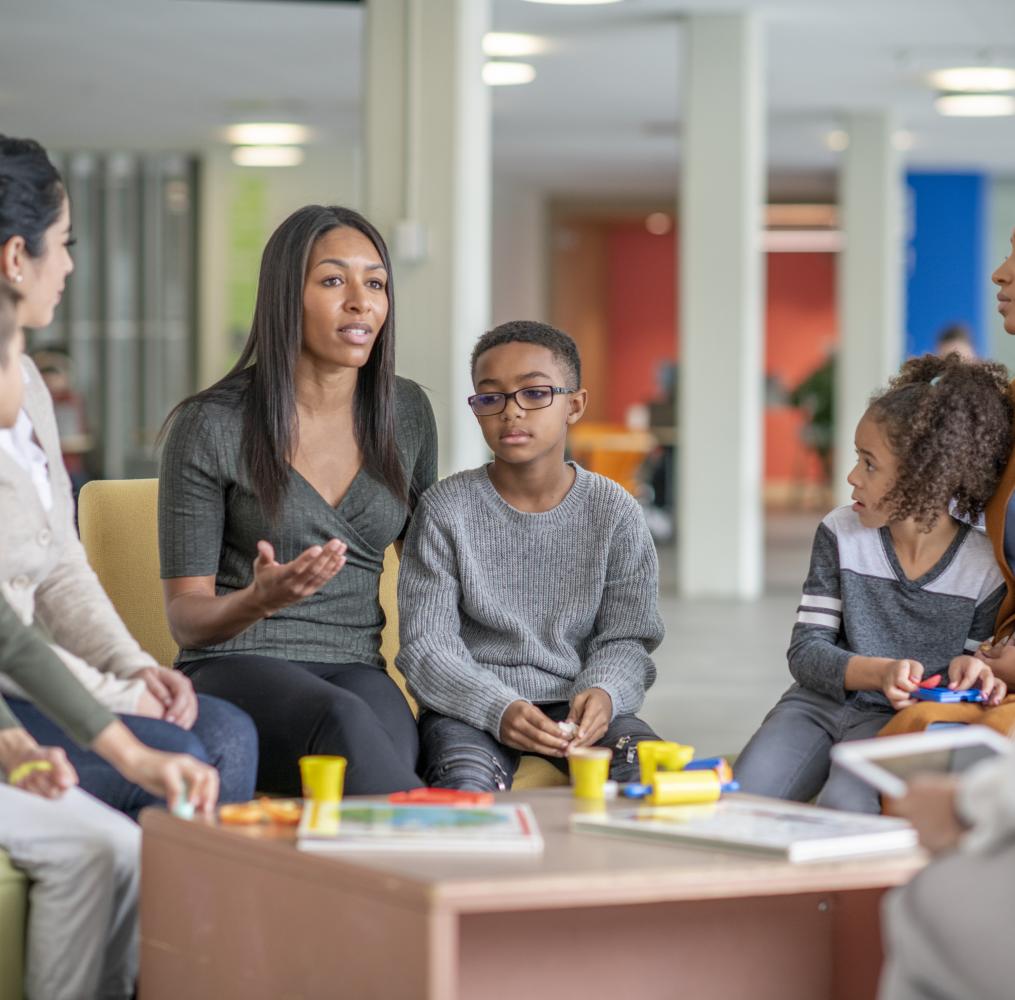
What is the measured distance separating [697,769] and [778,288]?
1879cm

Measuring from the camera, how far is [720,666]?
22.5 feet

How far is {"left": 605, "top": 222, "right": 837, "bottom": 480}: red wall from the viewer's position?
67.6 ft

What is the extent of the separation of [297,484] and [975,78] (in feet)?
31.4

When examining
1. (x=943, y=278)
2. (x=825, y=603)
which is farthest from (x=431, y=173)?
(x=943, y=278)

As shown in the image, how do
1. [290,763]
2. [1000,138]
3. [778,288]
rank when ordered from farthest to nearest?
[778,288] → [1000,138] → [290,763]

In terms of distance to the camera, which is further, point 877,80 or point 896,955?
point 877,80

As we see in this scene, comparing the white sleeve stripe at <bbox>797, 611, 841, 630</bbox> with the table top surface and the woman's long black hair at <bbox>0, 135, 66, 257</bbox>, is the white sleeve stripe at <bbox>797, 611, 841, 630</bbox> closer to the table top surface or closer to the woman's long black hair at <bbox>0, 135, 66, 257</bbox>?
the table top surface

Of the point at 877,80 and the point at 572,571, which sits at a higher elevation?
the point at 877,80

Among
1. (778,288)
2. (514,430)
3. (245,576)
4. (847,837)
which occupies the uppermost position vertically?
(778,288)

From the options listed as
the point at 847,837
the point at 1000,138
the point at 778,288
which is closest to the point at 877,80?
the point at 1000,138

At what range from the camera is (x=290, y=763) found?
104 inches

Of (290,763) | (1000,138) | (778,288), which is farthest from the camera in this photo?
(778,288)

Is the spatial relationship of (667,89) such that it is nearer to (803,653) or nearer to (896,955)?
(803,653)

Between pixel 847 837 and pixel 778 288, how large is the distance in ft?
62.9
